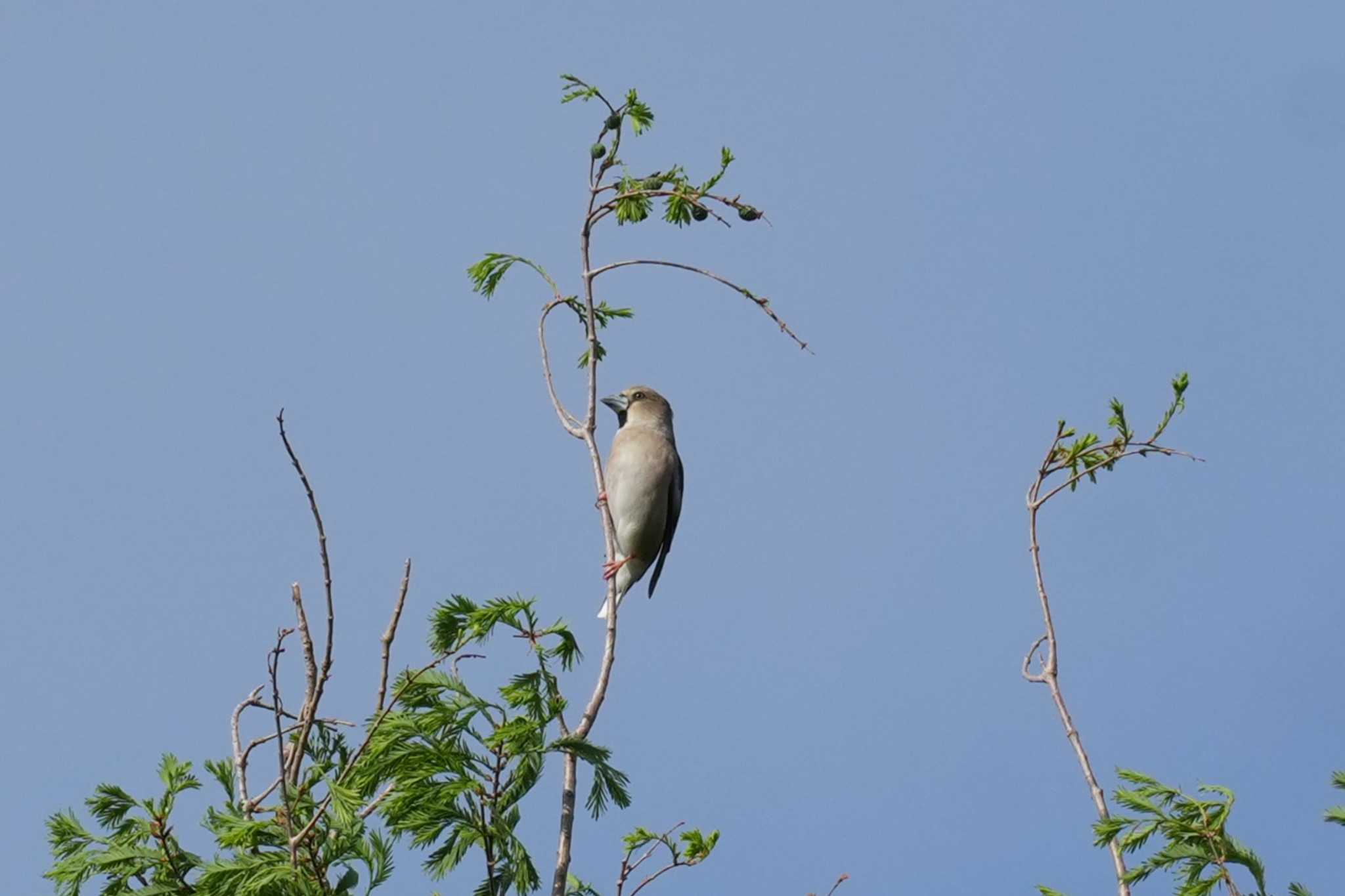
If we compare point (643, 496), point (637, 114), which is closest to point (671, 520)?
point (643, 496)

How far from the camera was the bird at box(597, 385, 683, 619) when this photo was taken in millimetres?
8578

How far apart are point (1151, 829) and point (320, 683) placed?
8.16ft

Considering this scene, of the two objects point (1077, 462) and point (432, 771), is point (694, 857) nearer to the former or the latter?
point (432, 771)

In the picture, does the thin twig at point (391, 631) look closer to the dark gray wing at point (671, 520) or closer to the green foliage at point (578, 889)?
the green foliage at point (578, 889)

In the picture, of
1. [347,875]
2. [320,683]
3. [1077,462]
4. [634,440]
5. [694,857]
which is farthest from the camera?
[634,440]

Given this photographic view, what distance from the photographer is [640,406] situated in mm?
9383

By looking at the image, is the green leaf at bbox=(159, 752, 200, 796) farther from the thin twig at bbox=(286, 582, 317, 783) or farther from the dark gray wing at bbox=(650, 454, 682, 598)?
the dark gray wing at bbox=(650, 454, 682, 598)

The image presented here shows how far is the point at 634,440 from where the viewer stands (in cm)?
887

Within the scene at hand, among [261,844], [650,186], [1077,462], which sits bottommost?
[261,844]

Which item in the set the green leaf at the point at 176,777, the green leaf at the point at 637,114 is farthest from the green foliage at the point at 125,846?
the green leaf at the point at 637,114

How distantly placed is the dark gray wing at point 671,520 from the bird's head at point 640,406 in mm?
454

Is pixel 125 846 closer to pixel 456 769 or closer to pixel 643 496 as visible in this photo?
pixel 456 769

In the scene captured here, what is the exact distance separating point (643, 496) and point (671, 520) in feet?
1.15

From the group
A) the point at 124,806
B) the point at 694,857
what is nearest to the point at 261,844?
the point at 124,806
